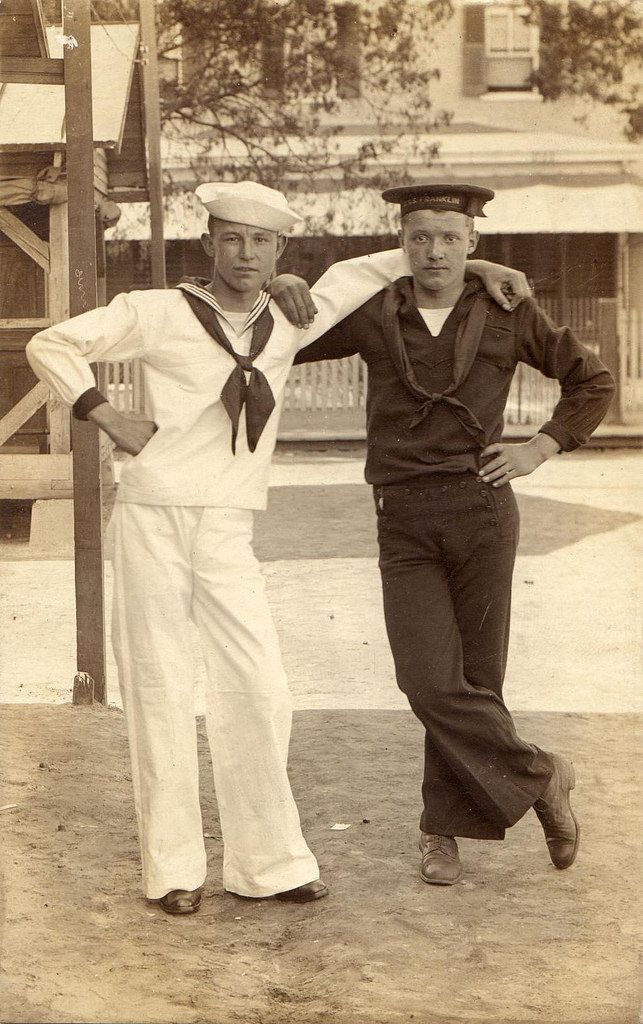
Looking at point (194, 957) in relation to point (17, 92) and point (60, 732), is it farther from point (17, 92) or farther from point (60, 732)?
point (17, 92)

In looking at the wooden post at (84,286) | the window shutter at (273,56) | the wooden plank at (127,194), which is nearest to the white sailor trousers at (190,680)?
the wooden post at (84,286)

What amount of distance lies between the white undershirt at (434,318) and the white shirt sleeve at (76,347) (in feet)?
2.72

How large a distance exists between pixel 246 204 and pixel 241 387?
46cm

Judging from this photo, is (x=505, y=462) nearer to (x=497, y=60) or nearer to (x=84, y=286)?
(x=84, y=286)

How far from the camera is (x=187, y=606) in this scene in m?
3.56

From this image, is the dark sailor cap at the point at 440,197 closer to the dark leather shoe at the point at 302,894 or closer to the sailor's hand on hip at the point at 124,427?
the sailor's hand on hip at the point at 124,427

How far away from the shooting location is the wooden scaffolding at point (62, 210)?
5.52 meters

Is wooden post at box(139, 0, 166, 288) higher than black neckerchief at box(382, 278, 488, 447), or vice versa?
wooden post at box(139, 0, 166, 288)

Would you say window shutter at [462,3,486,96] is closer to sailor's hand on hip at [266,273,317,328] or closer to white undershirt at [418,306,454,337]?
white undershirt at [418,306,454,337]

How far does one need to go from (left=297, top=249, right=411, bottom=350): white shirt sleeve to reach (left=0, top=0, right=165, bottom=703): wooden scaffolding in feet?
6.14

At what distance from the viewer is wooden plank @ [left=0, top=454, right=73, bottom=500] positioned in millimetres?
9875

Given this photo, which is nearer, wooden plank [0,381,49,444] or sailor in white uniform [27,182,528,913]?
sailor in white uniform [27,182,528,913]

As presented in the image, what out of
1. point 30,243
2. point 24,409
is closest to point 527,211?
point 30,243

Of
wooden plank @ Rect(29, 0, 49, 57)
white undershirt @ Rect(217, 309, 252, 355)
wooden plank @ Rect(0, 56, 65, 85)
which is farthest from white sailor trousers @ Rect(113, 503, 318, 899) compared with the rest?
wooden plank @ Rect(29, 0, 49, 57)
